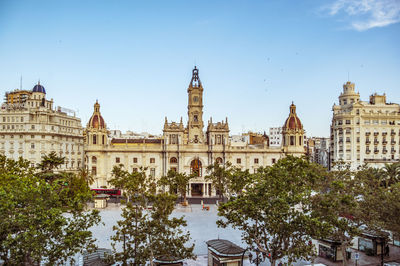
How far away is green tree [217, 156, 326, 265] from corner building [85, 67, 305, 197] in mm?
48427

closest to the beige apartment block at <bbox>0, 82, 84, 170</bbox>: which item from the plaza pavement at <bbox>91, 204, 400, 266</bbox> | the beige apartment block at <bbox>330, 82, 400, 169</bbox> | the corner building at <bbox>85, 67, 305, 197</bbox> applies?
the corner building at <bbox>85, 67, 305, 197</bbox>

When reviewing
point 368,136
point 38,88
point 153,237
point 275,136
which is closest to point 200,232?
point 153,237

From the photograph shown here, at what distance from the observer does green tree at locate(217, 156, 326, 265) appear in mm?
21922

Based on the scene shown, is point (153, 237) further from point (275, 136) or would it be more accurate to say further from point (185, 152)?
point (275, 136)

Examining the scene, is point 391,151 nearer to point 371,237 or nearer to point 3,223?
point 371,237

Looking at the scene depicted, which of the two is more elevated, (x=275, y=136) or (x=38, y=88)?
(x=38, y=88)

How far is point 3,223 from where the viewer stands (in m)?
19.5

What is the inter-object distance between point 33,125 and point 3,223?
188 ft

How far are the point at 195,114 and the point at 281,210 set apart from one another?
57.6 meters

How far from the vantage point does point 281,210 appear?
22.0m

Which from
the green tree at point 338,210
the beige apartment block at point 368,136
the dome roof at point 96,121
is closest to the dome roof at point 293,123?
the beige apartment block at point 368,136

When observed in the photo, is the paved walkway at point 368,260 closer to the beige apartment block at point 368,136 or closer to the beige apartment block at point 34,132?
the beige apartment block at point 368,136

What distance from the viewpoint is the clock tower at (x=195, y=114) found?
77.4m

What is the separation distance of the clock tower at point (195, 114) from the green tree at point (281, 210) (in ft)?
170
